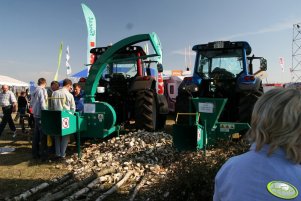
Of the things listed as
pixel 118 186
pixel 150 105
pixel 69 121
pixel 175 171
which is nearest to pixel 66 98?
pixel 69 121

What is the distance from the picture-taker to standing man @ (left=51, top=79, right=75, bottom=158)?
654 cm

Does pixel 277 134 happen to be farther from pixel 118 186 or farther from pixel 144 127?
pixel 144 127

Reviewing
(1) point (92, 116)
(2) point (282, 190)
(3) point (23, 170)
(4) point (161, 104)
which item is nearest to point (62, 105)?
(1) point (92, 116)

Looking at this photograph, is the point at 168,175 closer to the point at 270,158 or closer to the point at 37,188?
the point at 37,188

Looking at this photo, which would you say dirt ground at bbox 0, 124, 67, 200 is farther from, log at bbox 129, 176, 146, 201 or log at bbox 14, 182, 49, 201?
log at bbox 129, 176, 146, 201

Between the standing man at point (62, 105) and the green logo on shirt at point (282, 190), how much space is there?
226 inches

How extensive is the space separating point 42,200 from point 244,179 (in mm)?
3329

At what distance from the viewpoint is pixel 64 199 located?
410 cm

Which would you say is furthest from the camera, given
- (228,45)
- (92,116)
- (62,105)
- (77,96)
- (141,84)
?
(77,96)

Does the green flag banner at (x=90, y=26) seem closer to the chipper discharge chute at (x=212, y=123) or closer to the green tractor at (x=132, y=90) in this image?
the green tractor at (x=132, y=90)

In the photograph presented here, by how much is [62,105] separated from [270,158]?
580 cm

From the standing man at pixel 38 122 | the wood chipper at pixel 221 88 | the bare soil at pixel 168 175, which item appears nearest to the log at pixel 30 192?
the bare soil at pixel 168 175

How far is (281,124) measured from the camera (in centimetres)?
132

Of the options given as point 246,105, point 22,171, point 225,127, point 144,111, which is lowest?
point 22,171
